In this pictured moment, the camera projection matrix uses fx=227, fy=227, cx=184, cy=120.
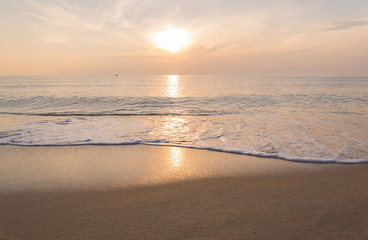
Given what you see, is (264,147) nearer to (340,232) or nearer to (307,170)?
(307,170)

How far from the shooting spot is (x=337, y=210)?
124 inches

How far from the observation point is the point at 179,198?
3.63m

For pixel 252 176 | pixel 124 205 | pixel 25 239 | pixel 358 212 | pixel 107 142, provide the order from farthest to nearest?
pixel 107 142 < pixel 252 176 < pixel 124 205 < pixel 358 212 < pixel 25 239

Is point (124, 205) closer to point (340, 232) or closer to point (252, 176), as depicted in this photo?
point (252, 176)

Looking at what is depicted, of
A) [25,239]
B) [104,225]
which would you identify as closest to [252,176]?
[104,225]

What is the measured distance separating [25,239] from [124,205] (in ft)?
4.05

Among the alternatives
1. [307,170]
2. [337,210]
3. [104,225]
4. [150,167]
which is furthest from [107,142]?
[337,210]

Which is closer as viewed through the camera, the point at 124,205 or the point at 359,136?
the point at 124,205

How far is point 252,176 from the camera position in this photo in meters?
4.52

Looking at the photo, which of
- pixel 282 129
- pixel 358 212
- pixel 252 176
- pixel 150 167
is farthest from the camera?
pixel 282 129

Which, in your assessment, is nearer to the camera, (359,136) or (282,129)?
(359,136)

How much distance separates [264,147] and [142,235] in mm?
4640

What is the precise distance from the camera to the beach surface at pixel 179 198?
278cm

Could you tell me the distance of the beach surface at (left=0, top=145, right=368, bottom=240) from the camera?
2.78 meters
